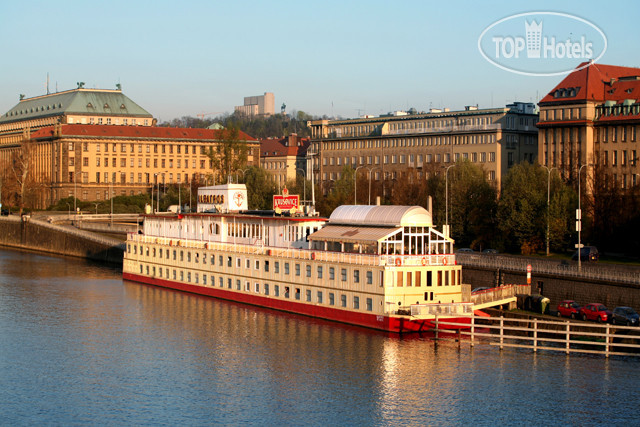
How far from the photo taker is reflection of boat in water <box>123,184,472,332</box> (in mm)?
59969

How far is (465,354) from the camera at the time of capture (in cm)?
5462

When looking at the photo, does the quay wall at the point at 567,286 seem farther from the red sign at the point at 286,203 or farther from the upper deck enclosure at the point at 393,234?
the red sign at the point at 286,203

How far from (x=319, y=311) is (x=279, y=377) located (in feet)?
51.7

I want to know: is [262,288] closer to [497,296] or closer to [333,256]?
[333,256]

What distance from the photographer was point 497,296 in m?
66.0

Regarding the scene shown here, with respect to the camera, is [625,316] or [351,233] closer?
[625,316]

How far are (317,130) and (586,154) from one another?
247 ft

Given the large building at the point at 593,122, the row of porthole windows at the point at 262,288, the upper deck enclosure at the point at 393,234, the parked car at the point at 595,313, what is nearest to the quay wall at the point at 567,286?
the parked car at the point at 595,313

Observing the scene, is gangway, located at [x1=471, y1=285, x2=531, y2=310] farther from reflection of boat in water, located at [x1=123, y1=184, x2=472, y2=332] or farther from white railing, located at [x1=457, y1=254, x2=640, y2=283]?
white railing, located at [x1=457, y1=254, x2=640, y2=283]

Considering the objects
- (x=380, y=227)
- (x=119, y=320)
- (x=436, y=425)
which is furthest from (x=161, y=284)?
(x=436, y=425)

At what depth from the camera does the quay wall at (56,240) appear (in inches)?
4936

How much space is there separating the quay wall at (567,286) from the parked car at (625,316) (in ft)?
14.0

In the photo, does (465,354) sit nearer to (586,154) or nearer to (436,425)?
(436,425)

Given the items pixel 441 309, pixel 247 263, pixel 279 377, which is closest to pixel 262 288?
pixel 247 263
